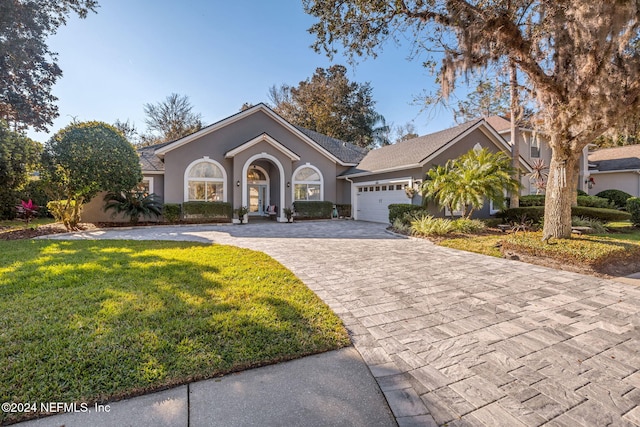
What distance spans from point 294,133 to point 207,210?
6950 mm

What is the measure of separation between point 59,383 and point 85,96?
54.9 ft

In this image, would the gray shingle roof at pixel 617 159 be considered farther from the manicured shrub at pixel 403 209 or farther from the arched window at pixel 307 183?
the arched window at pixel 307 183

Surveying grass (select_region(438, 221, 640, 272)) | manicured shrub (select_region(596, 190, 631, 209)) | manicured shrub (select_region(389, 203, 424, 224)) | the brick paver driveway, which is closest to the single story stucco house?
manicured shrub (select_region(389, 203, 424, 224))

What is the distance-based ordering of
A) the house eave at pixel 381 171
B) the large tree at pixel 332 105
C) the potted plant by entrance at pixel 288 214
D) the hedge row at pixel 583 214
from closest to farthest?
the hedge row at pixel 583 214, the house eave at pixel 381 171, the potted plant by entrance at pixel 288 214, the large tree at pixel 332 105

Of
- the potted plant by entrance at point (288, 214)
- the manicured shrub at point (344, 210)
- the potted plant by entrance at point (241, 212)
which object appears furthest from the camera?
the manicured shrub at point (344, 210)

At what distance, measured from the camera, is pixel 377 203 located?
16.4 metres

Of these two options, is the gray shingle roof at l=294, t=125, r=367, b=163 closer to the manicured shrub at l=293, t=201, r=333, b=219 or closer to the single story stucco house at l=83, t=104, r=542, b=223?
the single story stucco house at l=83, t=104, r=542, b=223

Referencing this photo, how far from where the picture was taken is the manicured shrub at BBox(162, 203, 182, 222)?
567 inches

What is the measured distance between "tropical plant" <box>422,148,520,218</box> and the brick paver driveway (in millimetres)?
5432

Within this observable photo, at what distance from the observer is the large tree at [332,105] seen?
31.8 meters

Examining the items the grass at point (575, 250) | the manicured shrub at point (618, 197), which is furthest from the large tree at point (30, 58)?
the manicured shrub at point (618, 197)

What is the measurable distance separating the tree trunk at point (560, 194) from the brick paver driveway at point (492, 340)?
242 cm

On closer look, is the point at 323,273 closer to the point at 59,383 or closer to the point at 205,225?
the point at 59,383

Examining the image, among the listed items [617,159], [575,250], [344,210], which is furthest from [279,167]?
[617,159]
